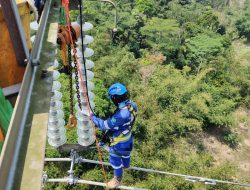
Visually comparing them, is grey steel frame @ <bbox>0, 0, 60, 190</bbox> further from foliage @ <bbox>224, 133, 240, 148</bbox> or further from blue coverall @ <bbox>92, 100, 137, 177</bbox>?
foliage @ <bbox>224, 133, 240, 148</bbox>

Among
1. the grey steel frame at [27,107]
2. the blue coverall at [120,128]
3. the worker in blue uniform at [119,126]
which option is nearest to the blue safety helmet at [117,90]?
the worker in blue uniform at [119,126]

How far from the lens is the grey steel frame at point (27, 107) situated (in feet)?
6.53

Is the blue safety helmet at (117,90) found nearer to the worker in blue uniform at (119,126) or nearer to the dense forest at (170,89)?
the worker in blue uniform at (119,126)

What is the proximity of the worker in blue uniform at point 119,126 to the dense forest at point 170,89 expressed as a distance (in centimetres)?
885

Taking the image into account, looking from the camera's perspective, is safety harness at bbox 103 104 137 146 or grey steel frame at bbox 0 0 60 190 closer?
grey steel frame at bbox 0 0 60 190

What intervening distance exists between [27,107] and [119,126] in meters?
2.25

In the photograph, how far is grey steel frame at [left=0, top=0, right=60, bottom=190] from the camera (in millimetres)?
1990

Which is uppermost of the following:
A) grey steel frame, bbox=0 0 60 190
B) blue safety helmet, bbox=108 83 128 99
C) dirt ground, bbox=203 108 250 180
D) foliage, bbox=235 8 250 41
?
grey steel frame, bbox=0 0 60 190

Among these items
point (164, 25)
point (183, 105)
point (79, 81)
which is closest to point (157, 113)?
point (183, 105)

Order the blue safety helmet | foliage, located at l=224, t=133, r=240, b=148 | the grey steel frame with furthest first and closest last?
1. foliage, located at l=224, t=133, r=240, b=148
2. the blue safety helmet
3. the grey steel frame

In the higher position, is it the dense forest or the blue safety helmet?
the blue safety helmet

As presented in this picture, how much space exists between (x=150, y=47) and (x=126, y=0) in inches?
327

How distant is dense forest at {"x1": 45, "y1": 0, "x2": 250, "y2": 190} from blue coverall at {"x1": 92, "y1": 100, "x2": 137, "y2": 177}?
348 inches

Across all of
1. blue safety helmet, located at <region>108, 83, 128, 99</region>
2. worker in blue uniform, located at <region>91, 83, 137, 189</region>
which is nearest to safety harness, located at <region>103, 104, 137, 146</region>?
worker in blue uniform, located at <region>91, 83, 137, 189</region>
